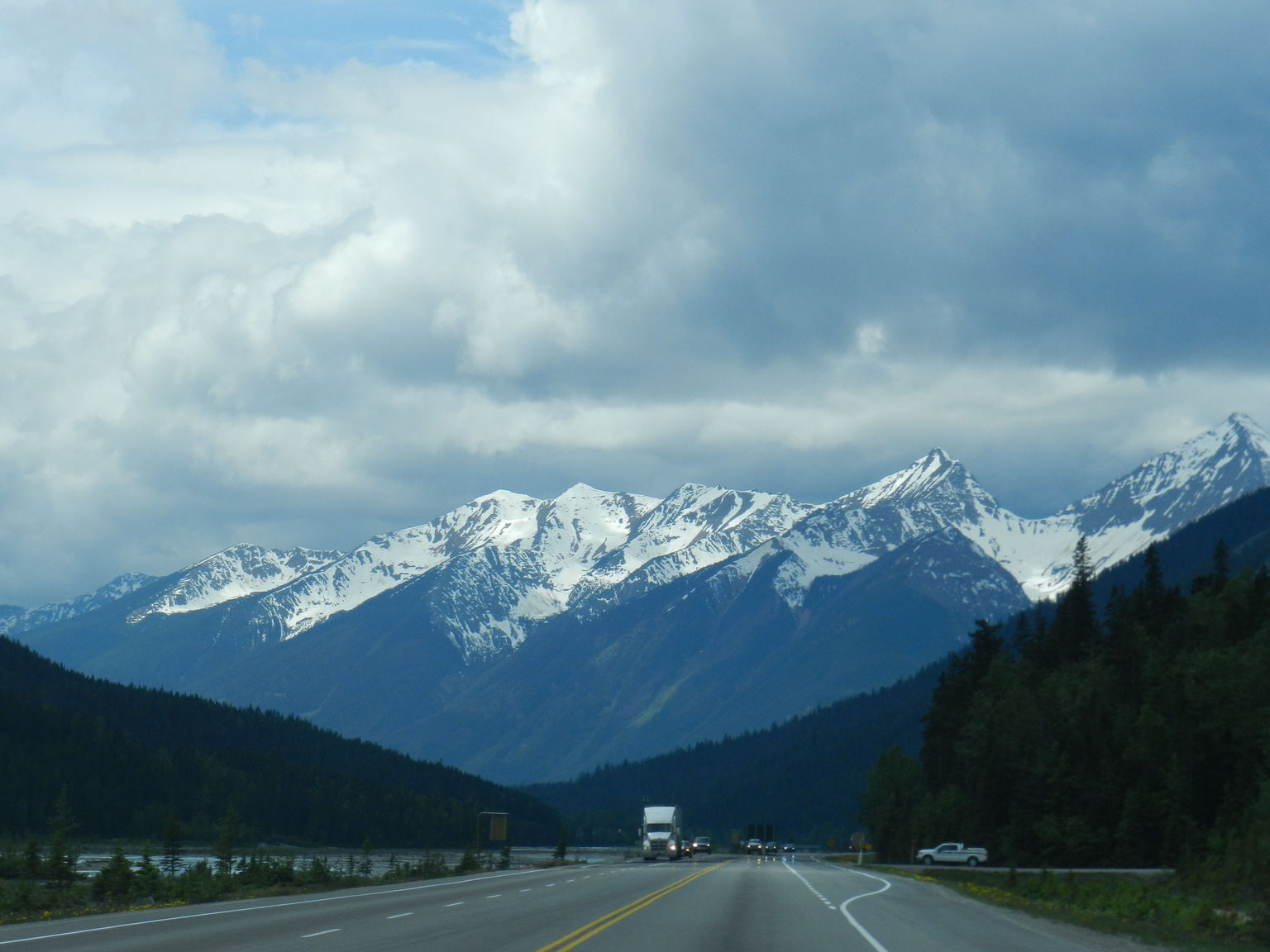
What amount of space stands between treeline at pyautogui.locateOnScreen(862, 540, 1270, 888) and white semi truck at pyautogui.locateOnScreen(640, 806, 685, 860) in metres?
18.8

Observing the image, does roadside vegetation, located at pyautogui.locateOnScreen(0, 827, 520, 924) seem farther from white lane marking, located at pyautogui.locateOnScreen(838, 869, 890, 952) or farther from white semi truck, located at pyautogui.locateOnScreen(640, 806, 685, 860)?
white semi truck, located at pyautogui.locateOnScreen(640, 806, 685, 860)

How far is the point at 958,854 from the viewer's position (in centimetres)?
10100

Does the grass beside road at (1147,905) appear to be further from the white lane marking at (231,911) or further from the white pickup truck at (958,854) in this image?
the white pickup truck at (958,854)

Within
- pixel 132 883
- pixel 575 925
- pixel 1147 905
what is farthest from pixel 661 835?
pixel 575 925

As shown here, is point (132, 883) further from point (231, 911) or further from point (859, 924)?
point (859, 924)

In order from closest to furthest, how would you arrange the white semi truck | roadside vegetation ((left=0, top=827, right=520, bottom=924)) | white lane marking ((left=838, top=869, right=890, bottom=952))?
1. white lane marking ((left=838, top=869, right=890, bottom=952))
2. roadside vegetation ((left=0, top=827, right=520, bottom=924))
3. the white semi truck

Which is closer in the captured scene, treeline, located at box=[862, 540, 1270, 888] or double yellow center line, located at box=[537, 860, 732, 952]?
double yellow center line, located at box=[537, 860, 732, 952]

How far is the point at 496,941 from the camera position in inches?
1153

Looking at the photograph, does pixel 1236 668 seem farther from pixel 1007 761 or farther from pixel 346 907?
pixel 346 907

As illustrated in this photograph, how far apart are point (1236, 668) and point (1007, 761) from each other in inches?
955

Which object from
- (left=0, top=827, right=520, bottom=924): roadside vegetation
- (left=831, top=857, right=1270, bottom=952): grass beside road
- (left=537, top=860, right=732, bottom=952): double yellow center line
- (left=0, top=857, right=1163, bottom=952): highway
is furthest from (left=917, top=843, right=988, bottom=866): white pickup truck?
(left=537, top=860, right=732, bottom=952): double yellow center line

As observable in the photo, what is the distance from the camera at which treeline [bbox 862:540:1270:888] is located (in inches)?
3071

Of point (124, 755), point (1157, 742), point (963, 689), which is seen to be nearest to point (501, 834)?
point (1157, 742)

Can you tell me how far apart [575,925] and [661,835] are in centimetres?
9064
